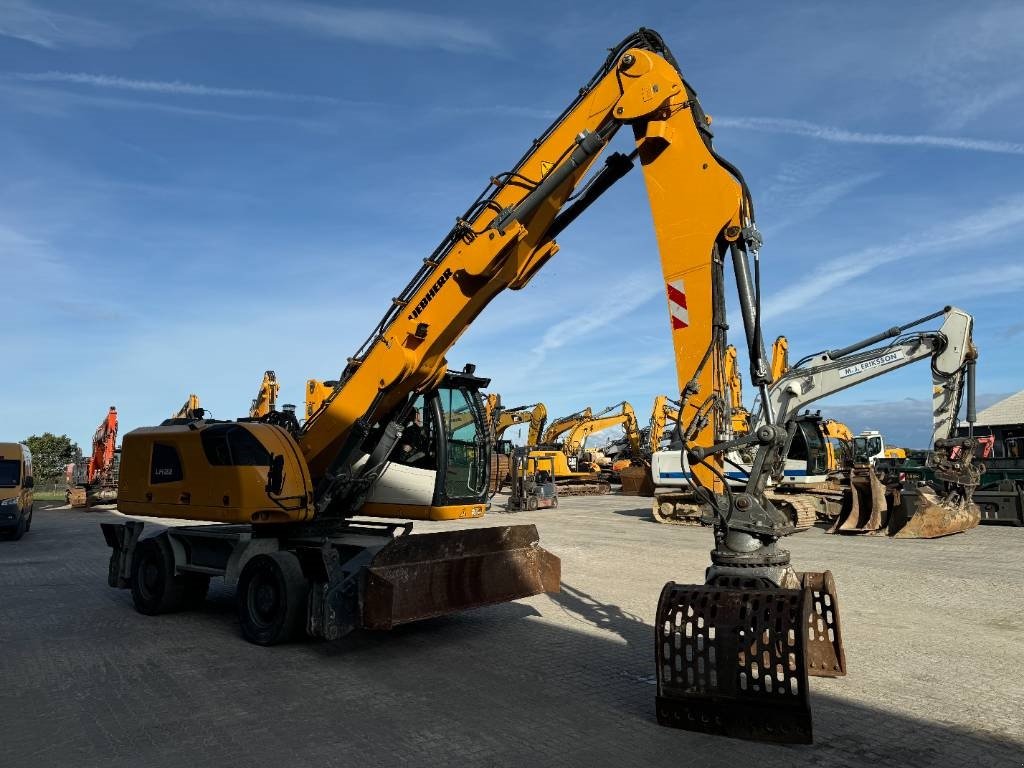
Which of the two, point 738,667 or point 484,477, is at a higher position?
point 484,477

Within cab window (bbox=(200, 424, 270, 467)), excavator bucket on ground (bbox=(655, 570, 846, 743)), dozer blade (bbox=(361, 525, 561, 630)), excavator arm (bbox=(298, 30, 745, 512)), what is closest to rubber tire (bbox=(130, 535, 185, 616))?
cab window (bbox=(200, 424, 270, 467))

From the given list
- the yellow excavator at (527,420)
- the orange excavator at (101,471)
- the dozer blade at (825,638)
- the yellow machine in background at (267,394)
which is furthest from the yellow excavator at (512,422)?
the dozer blade at (825,638)

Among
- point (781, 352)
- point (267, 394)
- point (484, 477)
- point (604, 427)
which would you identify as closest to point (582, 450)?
point (604, 427)

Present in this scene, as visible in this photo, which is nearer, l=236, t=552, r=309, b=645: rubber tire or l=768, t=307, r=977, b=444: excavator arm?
l=236, t=552, r=309, b=645: rubber tire

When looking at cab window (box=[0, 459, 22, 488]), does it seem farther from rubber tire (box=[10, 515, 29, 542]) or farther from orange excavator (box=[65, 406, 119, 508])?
orange excavator (box=[65, 406, 119, 508])

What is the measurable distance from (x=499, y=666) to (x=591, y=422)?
30432 millimetres

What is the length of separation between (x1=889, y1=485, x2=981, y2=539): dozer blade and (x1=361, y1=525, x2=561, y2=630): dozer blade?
1080 cm

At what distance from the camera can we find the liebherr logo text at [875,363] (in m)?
13.8

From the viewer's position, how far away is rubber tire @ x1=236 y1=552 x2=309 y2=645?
23.4ft

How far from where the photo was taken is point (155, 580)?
8930 mm

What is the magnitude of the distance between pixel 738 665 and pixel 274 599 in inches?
175

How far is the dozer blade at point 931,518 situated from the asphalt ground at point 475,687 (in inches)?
205

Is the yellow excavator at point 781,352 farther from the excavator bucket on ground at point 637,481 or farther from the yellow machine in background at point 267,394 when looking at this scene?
the yellow machine in background at point 267,394

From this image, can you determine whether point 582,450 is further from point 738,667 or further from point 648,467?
point 738,667
